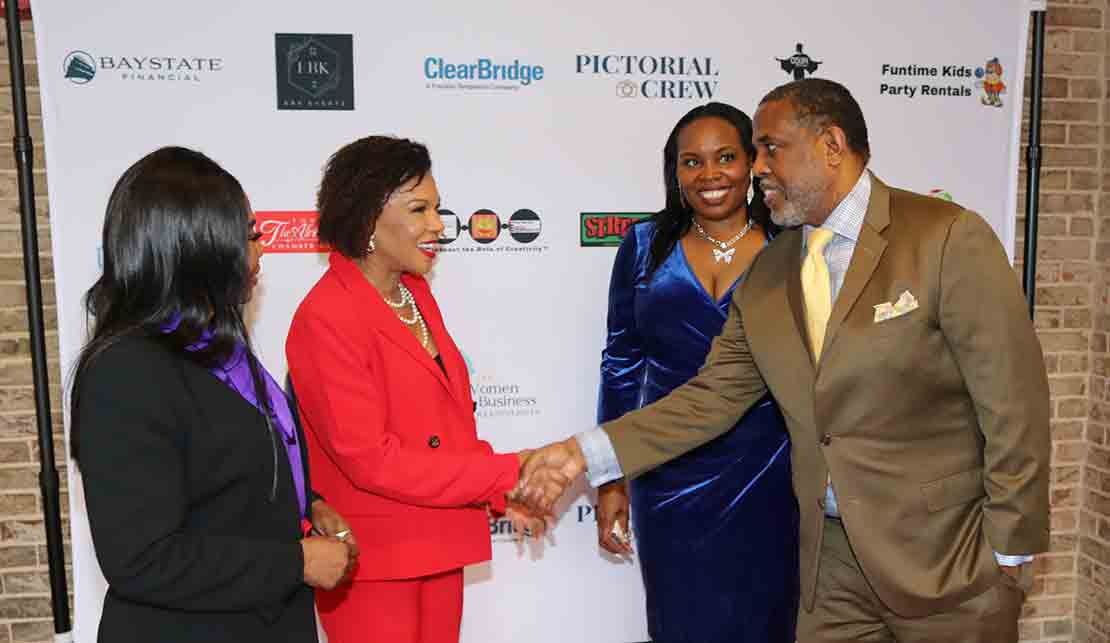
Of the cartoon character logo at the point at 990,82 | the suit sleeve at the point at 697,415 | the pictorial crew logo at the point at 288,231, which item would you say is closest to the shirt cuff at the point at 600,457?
the suit sleeve at the point at 697,415

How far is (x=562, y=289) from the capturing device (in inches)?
147

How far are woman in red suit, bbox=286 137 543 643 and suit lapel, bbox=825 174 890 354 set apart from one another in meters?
0.91

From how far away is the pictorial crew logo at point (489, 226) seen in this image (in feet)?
11.9

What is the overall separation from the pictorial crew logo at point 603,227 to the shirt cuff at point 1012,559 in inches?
72.1

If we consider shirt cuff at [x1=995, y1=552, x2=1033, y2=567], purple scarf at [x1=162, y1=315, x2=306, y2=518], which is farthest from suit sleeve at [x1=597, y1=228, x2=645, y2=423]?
purple scarf at [x1=162, y1=315, x2=306, y2=518]

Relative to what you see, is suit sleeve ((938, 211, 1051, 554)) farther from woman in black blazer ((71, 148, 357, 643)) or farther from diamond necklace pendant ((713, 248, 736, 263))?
woman in black blazer ((71, 148, 357, 643))

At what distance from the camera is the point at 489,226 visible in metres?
3.64

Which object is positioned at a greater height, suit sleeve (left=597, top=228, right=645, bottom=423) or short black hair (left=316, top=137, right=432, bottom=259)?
short black hair (left=316, top=137, right=432, bottom=259)

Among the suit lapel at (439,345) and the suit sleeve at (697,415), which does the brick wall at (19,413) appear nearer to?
the suit lapel at (439,345)

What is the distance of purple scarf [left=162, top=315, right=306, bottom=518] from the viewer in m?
1.86

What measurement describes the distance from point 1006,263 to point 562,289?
5.84 ft

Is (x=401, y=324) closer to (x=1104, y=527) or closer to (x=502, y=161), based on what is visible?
(x=502, y=161)

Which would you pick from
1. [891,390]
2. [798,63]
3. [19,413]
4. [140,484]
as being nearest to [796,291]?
[891,390]

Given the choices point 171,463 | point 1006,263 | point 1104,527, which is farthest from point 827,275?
point 1104,527
